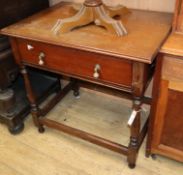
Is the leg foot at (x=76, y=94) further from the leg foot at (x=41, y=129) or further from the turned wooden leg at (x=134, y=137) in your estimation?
the turned wooden leg at (x=134, y=137)

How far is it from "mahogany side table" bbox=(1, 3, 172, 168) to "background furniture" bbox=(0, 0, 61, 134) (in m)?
0.14

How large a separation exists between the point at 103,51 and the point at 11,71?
28.4 inches

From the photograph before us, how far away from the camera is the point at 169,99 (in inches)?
43.0

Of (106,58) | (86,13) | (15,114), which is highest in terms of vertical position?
(86,13)

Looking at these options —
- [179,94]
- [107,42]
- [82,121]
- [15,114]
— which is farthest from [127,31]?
[15,114]

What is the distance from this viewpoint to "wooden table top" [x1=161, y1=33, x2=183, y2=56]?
94 cm

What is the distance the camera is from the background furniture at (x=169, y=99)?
98cm

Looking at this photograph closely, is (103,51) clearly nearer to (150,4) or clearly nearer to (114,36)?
(114,36)

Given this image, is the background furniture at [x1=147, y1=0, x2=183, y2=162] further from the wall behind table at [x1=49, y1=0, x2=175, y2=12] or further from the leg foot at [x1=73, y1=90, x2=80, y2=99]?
the leg foot at [x1=73, y1=90, x2=80, y2=99]

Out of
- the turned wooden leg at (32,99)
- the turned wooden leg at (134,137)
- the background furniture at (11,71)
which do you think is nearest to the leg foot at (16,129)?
the background furniture at (11,71)

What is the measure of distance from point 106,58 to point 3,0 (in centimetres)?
70

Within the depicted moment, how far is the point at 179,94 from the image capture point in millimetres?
1050

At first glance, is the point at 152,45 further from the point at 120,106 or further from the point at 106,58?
the point at 120,106

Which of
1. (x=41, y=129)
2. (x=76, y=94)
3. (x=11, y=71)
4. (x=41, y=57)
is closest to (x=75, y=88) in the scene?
(x=76, y=94)
